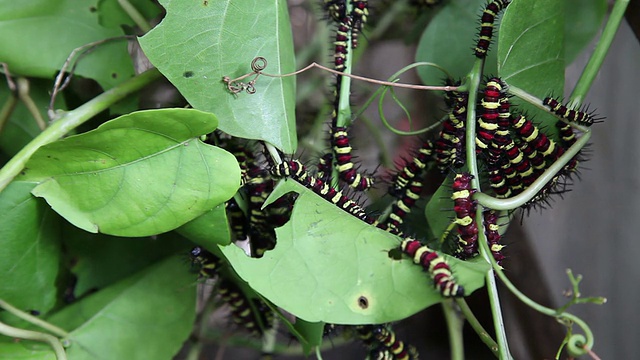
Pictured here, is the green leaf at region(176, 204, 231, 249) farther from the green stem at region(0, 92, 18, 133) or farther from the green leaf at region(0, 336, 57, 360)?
the green stem at region(0, 92, 18, 133)

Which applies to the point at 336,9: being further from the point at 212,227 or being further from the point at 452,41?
the point at 212,227

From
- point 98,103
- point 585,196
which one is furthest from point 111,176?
point 585,196

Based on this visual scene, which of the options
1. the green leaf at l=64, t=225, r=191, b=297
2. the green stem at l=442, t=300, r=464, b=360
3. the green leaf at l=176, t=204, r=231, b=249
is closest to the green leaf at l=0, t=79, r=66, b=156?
the green leaf at l=64, t=225, r=191, b=297

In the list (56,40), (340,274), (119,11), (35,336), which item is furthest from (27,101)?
(340,274)

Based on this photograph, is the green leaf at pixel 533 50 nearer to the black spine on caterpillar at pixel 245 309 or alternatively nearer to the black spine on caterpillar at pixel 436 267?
the black spine on caterpillar at pixel 436 267

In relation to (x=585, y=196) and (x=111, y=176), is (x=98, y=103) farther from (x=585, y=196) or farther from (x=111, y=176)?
(x=585, y=196)
